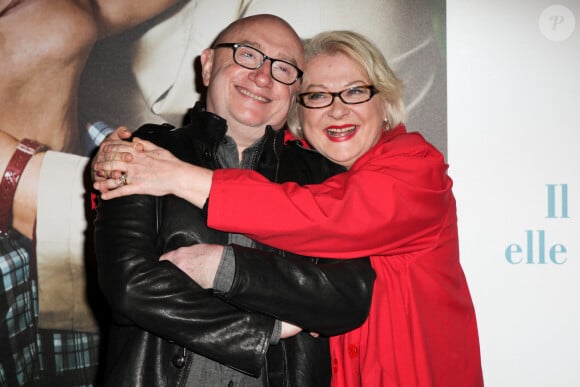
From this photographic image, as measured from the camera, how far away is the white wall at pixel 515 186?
8.59 ft

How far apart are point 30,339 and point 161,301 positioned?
1.51 m

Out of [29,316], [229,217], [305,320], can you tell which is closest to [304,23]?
[229,217]

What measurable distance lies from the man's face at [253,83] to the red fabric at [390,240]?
10.9 inches

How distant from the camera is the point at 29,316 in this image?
2594mm

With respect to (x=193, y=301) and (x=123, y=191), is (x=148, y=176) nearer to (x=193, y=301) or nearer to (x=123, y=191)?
(x=123, y=191)

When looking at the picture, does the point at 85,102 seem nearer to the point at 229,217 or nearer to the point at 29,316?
the point at 29,316

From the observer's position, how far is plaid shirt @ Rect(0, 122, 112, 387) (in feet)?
8.45

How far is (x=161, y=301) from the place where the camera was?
4.67 feet

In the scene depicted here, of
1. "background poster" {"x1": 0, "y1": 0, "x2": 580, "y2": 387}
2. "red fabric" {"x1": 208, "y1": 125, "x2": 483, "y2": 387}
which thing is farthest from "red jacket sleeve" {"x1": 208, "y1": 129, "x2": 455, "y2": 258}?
"background poster" {"x1": 0, "y1": 0, "x2": 580, "y2": 387}

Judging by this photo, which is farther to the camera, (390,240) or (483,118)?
(483,118)

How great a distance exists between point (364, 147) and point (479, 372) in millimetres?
893

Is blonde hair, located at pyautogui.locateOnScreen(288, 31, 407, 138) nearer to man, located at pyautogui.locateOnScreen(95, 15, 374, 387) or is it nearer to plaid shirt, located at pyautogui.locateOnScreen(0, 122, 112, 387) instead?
man, located at pyautogui.locateOnScreen(95, 15, 374, 387)

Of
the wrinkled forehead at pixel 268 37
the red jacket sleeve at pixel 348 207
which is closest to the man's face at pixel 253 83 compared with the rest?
the wrinkled forehead at pixel 268 37

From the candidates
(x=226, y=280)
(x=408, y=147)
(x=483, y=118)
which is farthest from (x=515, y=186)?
(x=226, y=280)
